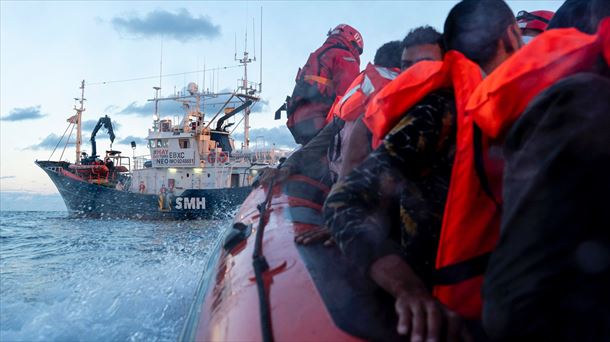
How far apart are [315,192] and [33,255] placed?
26.0 ft

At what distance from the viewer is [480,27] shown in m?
1.37

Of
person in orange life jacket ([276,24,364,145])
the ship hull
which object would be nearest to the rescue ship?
the ship hull

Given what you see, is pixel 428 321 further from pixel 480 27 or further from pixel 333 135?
pixel 333 135

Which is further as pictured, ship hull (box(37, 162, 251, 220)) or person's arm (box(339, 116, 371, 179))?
ship hull (box(37, 162, 251, 220))

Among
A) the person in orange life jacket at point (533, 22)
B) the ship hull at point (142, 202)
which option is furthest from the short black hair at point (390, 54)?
the ship hull at point (142, 202)

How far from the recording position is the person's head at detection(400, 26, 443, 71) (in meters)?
1.90

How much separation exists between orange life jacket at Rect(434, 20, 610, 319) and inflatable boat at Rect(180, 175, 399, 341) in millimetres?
218

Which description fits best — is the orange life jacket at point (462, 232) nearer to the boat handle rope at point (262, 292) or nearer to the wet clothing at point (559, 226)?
the wet clothing at point (559, 226)

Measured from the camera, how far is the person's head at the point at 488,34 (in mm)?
1358

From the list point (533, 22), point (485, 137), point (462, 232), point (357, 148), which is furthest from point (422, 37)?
point (533, 22)

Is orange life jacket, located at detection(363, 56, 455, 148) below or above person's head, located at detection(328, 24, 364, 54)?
below

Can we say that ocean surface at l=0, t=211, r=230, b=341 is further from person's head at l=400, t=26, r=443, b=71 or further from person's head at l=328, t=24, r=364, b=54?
person's head at l=328, t=24, r=364, b=54

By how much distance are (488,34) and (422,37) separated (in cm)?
59

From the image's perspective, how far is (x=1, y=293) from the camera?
A: 5.60m
